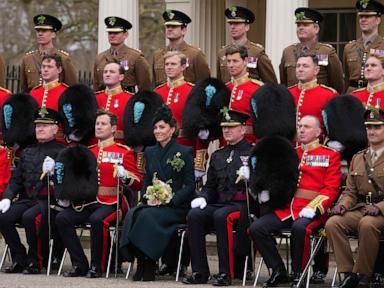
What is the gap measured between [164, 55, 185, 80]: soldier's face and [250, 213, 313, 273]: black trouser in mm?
2236

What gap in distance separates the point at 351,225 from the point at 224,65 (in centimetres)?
301

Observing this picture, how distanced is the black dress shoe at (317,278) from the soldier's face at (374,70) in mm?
1931

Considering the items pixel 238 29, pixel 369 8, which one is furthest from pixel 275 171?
pixel 238 29

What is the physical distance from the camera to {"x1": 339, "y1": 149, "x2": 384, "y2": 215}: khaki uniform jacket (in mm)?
15625

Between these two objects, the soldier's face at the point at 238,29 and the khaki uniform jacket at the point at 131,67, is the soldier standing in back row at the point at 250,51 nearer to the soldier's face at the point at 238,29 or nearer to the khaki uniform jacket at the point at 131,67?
the soldier's face at the point at 238,29

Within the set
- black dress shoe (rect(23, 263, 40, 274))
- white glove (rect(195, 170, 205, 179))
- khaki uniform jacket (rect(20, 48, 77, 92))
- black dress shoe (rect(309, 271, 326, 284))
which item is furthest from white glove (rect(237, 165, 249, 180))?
khaki uniform jacket (rect(20, 48, 77, 92))

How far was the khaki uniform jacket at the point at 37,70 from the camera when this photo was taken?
18.5 m

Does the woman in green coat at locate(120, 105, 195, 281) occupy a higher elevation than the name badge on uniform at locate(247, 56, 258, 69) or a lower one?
lower

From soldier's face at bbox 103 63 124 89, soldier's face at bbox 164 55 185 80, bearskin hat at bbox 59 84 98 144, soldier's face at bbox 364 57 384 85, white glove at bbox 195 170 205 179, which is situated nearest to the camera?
soldier's face at bbox 364 57 384 85

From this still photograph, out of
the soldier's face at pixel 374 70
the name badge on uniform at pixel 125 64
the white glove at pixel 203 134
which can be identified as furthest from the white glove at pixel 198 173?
the soldier's face at pixel 374 70

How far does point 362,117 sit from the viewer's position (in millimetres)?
16172

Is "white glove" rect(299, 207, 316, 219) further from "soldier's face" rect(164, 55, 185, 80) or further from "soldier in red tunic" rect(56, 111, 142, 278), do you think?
"soldier's face" rect(164, 55, 185, 80)

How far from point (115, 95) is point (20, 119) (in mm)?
1026

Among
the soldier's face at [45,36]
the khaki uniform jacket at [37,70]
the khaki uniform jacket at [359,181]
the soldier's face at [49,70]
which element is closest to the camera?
the khaki uniform jacket at [359,181]
